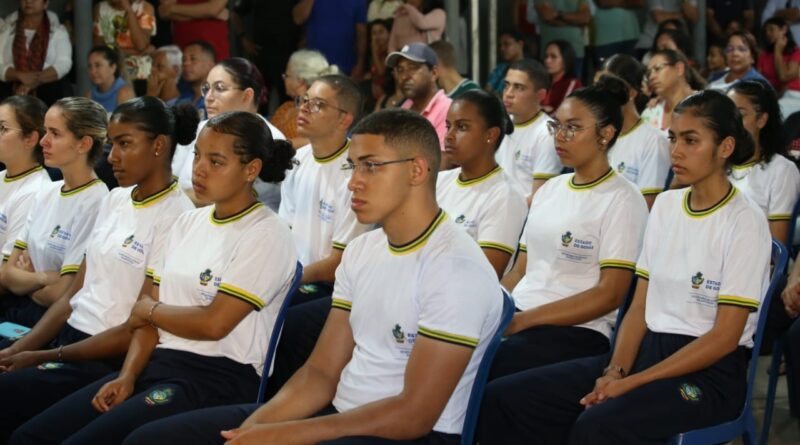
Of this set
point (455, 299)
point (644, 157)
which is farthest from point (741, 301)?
point (644, 157)

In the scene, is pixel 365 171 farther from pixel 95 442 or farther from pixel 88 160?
pixel 88 160

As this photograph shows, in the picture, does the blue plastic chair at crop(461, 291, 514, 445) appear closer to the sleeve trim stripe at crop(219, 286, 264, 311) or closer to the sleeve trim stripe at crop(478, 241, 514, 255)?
the sleeve trim stripe at crop(219, 286, 264, 311)

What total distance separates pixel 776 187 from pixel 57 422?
280 centimetres

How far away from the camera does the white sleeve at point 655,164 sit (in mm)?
4922

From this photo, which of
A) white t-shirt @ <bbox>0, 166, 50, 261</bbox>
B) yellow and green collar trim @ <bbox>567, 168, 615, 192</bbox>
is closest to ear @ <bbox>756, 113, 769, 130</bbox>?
yellow and green collar trim @ <bbox>567, 168, 615, 192</bbox>

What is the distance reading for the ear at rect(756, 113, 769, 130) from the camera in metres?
4.25

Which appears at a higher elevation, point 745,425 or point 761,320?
point 761,320

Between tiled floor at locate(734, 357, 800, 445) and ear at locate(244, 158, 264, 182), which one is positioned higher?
ear at locate(244, 158, 264, 182)

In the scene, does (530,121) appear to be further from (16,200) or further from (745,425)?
(745,425)

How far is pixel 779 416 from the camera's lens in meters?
4.01

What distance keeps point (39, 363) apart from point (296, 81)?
10.7 feet

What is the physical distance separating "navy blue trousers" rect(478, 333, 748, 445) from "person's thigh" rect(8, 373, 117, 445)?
1.15 metres

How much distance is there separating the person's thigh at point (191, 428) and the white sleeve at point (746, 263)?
1.34 metres

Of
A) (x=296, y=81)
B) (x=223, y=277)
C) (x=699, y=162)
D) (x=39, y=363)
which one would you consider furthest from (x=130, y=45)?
(x=699, y=162)
